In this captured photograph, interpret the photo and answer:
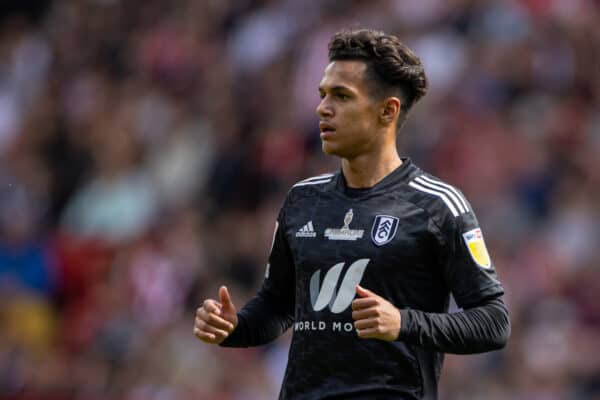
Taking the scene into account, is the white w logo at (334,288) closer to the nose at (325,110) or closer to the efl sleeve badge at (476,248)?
the efl sleeve badge at (476,248)

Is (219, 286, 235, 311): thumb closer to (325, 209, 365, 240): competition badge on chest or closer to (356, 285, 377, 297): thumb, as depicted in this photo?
(325, 209, 365, 240): competition badge on chest

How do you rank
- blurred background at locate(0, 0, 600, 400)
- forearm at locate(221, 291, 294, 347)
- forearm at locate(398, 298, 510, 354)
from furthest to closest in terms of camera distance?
1. blurred background at locate(0, 0, 600, 400)
2. forearm at locate(221, 291, 294, 347)
3. forearm at locate(398, 298, 510, 354)

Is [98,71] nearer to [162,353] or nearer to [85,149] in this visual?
[85,149]

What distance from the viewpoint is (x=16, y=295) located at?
12.6 metres

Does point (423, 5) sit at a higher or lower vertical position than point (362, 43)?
higher

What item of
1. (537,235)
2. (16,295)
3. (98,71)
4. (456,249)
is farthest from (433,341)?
(98,71)

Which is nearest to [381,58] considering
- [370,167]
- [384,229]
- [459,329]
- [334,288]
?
[370,167]

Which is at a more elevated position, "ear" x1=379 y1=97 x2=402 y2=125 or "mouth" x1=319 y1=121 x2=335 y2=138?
"ear" x1=379 y1=97 x2=402 y2=125

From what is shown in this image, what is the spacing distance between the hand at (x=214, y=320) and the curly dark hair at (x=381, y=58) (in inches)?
38.1

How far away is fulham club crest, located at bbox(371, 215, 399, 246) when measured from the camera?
221 inches

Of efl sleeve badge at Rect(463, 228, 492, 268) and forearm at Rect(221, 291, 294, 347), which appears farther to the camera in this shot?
forearm at Rect(221, 291, 294, 347)

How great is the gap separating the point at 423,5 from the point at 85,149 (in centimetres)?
344

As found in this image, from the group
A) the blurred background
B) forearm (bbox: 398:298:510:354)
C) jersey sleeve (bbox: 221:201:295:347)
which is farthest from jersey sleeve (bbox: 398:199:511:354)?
the blurred background

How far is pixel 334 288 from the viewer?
563 centimetres
